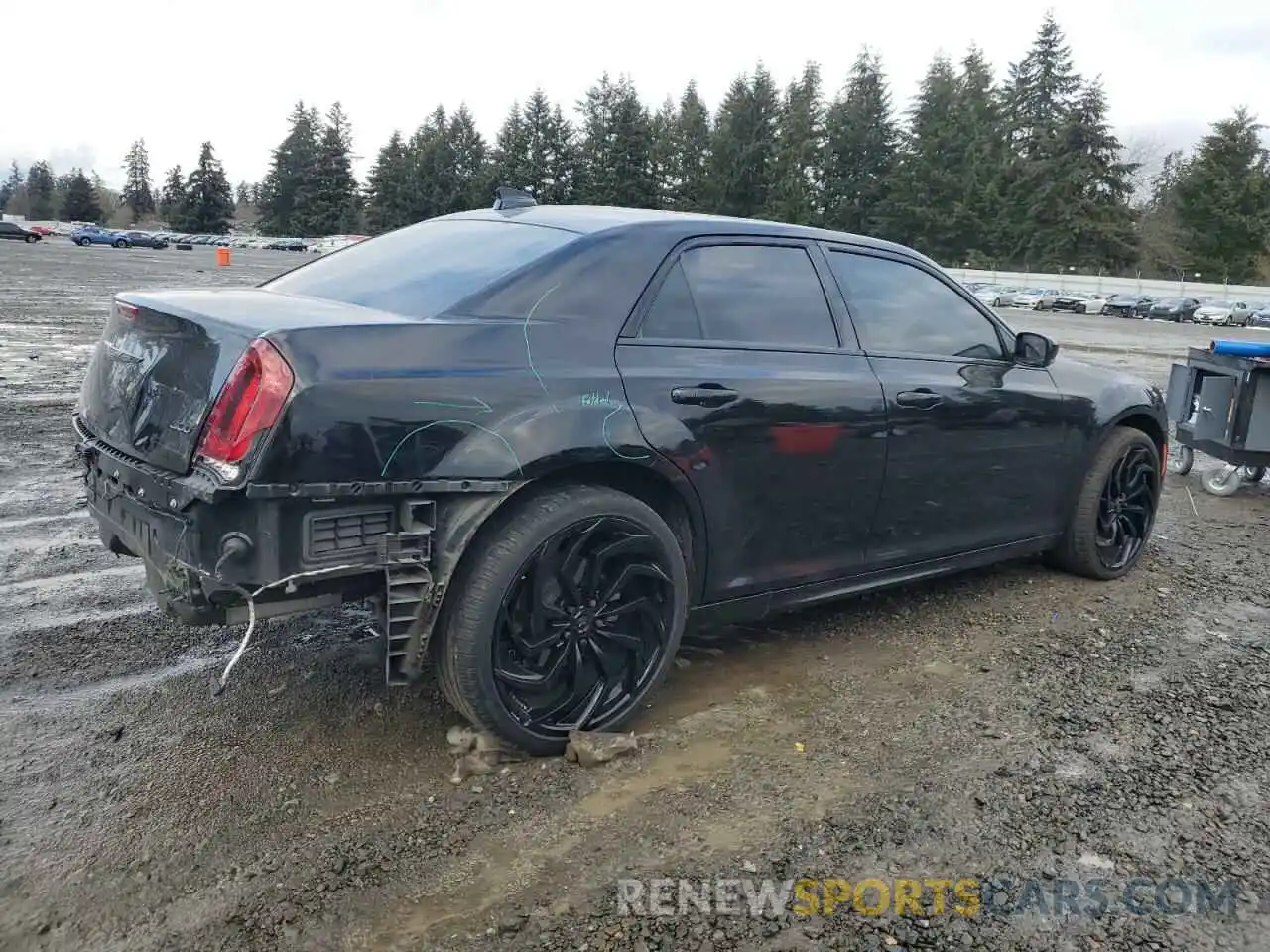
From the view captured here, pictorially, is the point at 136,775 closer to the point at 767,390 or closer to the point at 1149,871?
the point at 767,390

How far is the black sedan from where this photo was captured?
2.75m

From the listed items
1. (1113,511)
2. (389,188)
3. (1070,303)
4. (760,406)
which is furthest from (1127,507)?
(389,188)

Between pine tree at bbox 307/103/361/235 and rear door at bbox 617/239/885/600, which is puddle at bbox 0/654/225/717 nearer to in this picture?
rear door at bbox 617/239/885/600

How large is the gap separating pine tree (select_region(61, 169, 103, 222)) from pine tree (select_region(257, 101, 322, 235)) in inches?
810

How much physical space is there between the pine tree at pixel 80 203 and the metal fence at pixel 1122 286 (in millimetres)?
88869

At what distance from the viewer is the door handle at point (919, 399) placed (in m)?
4.03

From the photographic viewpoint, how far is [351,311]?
3166 mm

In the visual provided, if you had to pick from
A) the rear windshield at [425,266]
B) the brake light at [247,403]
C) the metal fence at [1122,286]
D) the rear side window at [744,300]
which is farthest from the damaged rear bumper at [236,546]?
the metal fence at [1122,286]

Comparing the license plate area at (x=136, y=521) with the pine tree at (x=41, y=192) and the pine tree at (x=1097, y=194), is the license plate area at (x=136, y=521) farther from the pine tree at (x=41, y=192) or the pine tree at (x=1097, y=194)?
the pine tree at (x=41, y=192)

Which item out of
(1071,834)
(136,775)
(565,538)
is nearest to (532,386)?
(565,538)

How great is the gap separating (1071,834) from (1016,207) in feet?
246

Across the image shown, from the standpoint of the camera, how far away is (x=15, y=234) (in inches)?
2517

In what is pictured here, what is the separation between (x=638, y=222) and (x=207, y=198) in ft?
360

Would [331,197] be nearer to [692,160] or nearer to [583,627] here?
[692,160]
